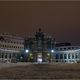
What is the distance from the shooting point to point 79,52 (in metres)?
74.4

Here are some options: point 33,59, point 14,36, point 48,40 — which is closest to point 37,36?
point 48,40

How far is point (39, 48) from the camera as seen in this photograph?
246 ft

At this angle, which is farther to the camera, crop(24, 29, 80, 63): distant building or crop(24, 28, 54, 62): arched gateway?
crop(24, 29, 80, 63): distant building

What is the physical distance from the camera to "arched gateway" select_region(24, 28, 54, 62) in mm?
73875

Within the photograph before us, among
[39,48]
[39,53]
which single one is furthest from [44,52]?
[39,48]

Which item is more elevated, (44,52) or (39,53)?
(44,52)

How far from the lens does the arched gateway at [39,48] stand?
7388cm

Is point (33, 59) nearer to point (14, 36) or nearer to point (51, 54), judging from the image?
point (51, 54)

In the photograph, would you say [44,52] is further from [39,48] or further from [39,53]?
[39,48]

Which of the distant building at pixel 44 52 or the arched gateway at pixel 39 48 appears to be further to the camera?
→ the distant building at pixel 44 52

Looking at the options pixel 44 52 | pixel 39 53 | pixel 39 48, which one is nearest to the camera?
pixel 39 53

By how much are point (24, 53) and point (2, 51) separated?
8022mm

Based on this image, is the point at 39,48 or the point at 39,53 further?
the point at 39,48

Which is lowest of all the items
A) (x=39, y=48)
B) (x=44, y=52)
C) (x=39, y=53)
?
(x=39, y=53)
